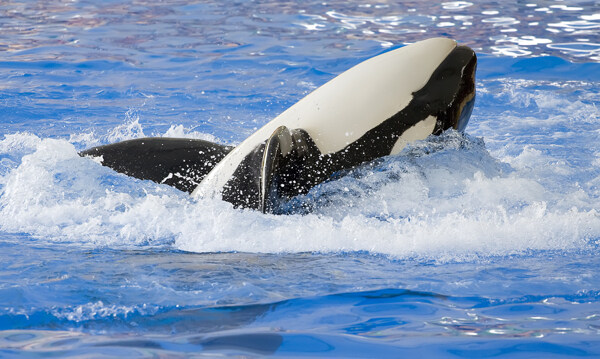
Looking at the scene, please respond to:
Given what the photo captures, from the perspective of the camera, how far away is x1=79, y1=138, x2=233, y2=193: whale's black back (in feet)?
17.7

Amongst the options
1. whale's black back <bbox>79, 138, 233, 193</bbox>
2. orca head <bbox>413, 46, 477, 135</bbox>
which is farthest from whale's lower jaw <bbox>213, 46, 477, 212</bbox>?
whale's black back <bbox>79, 138, 233, 193</bbox>

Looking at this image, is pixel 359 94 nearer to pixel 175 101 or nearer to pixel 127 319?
pixel 127 319

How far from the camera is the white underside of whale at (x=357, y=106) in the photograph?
16.6 feet

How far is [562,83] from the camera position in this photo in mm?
11547

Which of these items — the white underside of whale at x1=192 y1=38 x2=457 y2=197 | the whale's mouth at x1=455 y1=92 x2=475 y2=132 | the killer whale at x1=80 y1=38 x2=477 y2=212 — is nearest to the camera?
the killer whale at x1=80 y1=38 x2=477 y2=212

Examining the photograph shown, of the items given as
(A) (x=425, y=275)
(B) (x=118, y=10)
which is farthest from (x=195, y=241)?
(B) (x=118, y=10)

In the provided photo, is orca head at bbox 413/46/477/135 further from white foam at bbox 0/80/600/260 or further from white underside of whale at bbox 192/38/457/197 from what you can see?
white foam at bbox 0/80/600/260

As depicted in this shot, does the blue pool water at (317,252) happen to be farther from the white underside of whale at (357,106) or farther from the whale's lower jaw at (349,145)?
the white underside of whale at (357,106)

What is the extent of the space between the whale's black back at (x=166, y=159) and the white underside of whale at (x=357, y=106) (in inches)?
8.7

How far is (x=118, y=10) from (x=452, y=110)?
529 inches

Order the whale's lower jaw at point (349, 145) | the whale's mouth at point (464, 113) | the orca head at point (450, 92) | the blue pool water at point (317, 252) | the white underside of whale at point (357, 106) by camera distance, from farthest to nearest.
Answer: the whale's mouth at point (464, 113) < the orca head at point (450, 92) < the white underside of whale at point (357, 106) < the whale's lower jaw at point (349, 145) < the blue pool water at point (317, 252)

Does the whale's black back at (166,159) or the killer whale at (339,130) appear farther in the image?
the whale's black back at (166,159)

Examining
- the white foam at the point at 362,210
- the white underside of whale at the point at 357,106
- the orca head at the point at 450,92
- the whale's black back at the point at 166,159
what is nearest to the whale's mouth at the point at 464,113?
the orca head at the point at 450,92

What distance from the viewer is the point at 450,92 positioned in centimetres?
536
